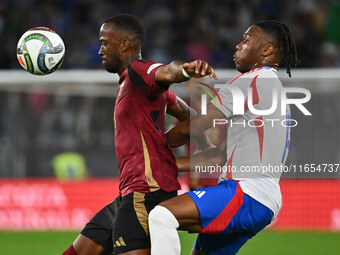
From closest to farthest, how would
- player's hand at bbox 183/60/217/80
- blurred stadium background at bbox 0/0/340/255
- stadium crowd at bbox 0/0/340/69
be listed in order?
1. player's hand at bbox 183/60/217/80
2. blurred stadium background at bbox 0/0/340/255
3. stadium crowd at bbox 0/0/340/69

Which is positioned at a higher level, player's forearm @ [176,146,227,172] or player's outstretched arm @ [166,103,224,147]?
player's outstretched arm @ [166,103,224,147]

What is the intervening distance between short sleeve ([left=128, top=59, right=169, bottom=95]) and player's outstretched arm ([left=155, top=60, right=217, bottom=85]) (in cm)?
5

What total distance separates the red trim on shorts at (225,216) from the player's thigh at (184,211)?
81mm

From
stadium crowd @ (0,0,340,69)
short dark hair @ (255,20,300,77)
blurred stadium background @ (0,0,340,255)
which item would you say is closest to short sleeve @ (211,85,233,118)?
short dark hair @ (255,20,300,77)

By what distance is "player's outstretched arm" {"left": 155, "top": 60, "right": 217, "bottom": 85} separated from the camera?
160 inches

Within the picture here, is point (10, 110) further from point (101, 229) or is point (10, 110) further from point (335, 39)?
point (101, 229)

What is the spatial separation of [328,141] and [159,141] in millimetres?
7436

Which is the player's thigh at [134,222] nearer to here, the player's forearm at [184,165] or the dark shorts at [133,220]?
the dark shorts at [133,220]

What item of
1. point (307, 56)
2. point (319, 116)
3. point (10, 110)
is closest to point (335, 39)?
point (319, 116)

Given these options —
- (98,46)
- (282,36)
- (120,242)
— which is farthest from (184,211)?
(98,46)

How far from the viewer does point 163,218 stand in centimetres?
429

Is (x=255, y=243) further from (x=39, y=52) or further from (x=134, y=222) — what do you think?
(x=39, y=52)

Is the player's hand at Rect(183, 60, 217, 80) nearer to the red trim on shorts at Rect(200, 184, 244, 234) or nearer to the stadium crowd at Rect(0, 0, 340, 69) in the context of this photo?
the red trim on shorts at Rect(200, 184, 244, 234)

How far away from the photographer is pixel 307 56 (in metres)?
14.3
